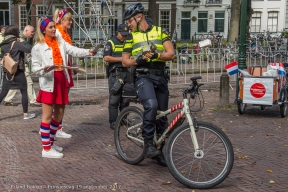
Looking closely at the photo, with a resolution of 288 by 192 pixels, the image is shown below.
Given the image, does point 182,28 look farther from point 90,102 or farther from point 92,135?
point 92,135

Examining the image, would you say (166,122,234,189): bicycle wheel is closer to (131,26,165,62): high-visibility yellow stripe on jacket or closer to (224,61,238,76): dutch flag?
(131,26,165,62): high-visibility yellow stripe on jacket

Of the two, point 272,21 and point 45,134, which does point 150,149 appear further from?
point 272,21

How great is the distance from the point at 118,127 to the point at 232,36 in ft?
68.9

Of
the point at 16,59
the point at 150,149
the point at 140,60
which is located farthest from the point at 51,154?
the point at 16,59

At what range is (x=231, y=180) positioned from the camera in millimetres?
6152

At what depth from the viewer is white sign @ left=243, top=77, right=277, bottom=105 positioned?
33.6ft

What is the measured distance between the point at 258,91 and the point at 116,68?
3.02 m

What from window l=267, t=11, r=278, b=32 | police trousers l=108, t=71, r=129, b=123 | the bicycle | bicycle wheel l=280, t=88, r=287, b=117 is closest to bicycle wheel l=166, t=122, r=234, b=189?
the bicycle

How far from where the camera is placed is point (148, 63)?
639 cm

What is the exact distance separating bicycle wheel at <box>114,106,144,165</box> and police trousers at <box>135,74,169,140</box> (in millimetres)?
252

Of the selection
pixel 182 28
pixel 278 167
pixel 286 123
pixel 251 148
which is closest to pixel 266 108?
pixel 286 123

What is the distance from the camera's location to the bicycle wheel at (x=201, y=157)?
5730 mm

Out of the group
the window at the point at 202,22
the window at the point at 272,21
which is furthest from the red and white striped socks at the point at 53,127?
the window at the point at 272,21

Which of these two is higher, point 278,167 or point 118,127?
point 118,127
